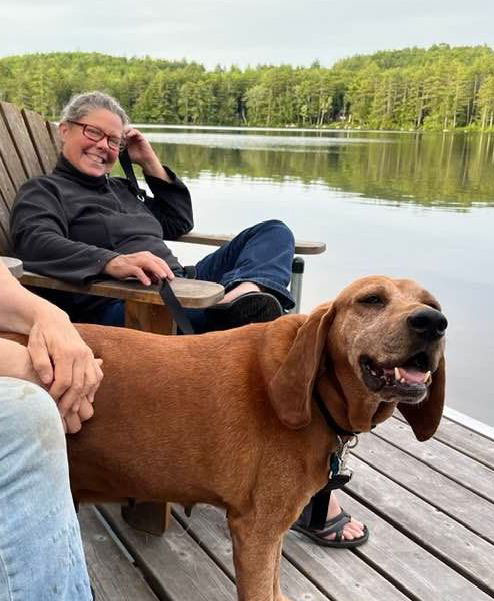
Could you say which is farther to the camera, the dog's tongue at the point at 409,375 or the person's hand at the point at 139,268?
the person's hand at the point at 139,268

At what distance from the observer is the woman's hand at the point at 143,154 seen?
137 inches

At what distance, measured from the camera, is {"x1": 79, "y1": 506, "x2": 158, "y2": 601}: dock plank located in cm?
210

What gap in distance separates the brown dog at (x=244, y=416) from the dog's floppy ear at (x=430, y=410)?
0.05 feet

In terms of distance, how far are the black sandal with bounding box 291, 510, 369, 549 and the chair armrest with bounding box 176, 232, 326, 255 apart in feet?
4.36

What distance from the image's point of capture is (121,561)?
7.39ft

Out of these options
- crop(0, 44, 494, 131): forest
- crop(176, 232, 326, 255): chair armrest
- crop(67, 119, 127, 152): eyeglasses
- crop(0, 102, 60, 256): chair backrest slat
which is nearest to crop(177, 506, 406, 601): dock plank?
crop(176, 232, 326, 255): chair armrest

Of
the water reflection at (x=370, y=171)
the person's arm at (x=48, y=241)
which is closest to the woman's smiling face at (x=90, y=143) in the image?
the person's arm at (x=48, y=241)

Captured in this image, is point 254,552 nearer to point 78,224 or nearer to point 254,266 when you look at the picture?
point 254,266

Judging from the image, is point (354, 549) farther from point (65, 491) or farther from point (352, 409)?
point (65, 491)

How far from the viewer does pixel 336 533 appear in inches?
94.3

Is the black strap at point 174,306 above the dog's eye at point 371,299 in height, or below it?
below

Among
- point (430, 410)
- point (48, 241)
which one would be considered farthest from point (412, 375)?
point (48, 241)

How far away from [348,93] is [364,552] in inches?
2733

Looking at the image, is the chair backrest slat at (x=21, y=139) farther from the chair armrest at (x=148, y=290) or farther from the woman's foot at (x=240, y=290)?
the woman's foot at (x=240, y=290)
